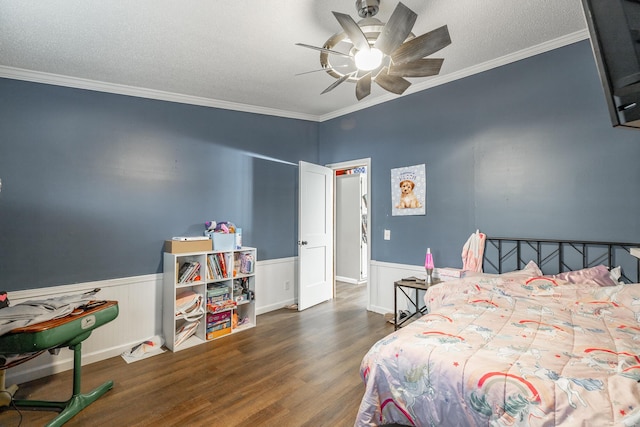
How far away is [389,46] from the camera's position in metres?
1.67

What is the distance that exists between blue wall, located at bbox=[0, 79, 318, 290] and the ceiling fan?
1.95 metres

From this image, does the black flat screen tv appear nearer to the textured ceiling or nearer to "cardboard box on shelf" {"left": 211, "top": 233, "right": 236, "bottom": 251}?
the textured ceiling

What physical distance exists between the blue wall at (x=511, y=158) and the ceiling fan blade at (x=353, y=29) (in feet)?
5.89

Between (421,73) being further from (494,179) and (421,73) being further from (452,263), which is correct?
(452,263)

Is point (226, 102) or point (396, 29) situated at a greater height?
point (226, 102)

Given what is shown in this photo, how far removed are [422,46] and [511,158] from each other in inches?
63.9

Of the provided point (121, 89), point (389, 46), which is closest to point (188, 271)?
point (121, 89)

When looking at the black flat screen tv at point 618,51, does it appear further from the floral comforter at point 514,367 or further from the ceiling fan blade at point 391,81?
the ceiling fan blade at point 391,81

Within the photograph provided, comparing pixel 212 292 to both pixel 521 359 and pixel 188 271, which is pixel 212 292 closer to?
pixel 188 271

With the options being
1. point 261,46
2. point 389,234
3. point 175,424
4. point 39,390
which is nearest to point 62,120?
point 261,46

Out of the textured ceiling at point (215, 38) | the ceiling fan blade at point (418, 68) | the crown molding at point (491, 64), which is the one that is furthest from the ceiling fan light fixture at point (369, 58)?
the crown molding at point (491, 64)

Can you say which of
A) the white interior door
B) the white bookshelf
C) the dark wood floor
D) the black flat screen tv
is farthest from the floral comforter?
the white interior door

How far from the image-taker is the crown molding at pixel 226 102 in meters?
2.44

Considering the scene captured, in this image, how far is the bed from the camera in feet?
3.19
